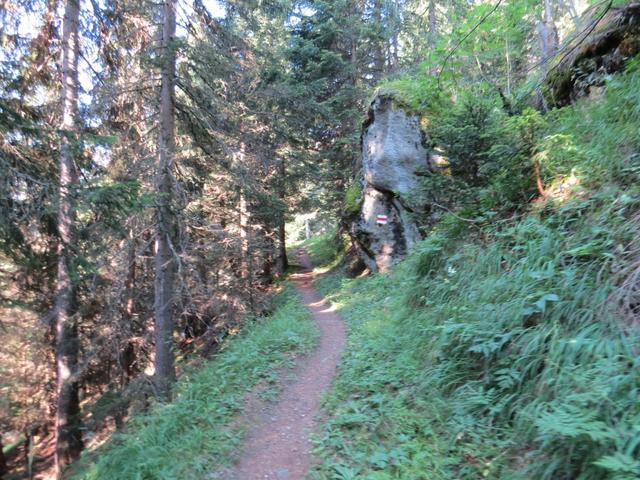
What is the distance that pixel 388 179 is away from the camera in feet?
40.8

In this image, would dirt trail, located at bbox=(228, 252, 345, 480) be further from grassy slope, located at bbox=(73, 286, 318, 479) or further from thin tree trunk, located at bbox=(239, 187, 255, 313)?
thin tree trunk, located at bbox=(239, 187, 255, 313)

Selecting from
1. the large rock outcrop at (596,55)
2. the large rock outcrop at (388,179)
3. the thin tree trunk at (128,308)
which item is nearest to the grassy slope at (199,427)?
the thin tree trunk at (128,308)

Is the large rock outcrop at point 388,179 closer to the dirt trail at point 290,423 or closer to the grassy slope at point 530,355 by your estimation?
the dirt trail at point 290,423

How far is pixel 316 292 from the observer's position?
1545 cm

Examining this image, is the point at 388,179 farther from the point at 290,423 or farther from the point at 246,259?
the point at 290,423

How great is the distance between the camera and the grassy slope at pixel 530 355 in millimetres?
2564

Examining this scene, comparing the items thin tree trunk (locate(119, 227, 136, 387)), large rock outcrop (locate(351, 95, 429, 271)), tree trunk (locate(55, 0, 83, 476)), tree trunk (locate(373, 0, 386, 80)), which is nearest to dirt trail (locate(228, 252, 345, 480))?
large rock outcrop (locate(351, 95, 429, 271))

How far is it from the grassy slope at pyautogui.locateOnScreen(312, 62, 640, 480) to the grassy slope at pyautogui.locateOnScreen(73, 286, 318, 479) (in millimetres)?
1224

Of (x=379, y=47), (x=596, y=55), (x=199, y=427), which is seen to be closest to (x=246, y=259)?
(x=199, y=427)

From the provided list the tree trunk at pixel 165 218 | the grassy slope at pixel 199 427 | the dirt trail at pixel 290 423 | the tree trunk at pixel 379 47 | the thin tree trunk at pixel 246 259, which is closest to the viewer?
the dirt trail at pixel 290 423

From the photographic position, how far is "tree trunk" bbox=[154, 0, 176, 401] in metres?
8.55

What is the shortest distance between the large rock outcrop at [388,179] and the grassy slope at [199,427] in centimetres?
616

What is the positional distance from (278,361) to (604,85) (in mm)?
6905

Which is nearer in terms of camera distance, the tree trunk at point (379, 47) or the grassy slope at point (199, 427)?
the grassy slope at point (199, 427)
